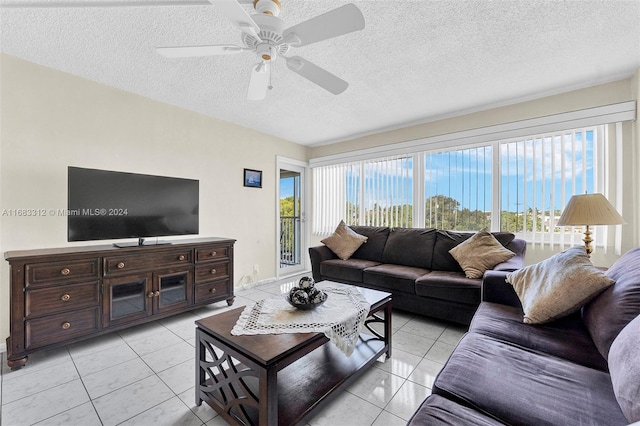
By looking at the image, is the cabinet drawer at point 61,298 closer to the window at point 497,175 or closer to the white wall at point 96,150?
the white wall at point 96,150

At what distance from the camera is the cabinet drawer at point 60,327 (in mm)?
1963

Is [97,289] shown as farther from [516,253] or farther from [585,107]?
[585,107]

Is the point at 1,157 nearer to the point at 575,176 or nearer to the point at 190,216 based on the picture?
the point at 190,216

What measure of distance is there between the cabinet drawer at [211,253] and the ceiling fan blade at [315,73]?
2164 mm

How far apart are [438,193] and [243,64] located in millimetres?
2907

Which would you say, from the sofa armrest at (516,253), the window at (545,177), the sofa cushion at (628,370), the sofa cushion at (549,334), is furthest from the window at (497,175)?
the sofa cushion at (628,370)

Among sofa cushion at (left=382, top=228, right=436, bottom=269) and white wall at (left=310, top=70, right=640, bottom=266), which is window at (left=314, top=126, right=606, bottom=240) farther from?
sofa cushion at (left=382, top=228, right=436, bottom=269)

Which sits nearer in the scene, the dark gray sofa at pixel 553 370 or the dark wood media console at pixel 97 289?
the dark gray sofa at pixel 553 370

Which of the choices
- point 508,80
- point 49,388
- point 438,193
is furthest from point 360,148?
point 49,388

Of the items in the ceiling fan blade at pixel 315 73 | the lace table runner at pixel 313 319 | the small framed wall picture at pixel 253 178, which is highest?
the ceiling fan blade at pixel 315 73

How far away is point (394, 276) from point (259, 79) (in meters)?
2.31

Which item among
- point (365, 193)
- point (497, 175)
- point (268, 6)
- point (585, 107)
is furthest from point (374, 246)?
point (268, 6)

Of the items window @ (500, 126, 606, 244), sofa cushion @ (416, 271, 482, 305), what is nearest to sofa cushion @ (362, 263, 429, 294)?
sofa cushion @ (416, 271, 482, 305)

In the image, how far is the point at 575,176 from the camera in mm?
2811
